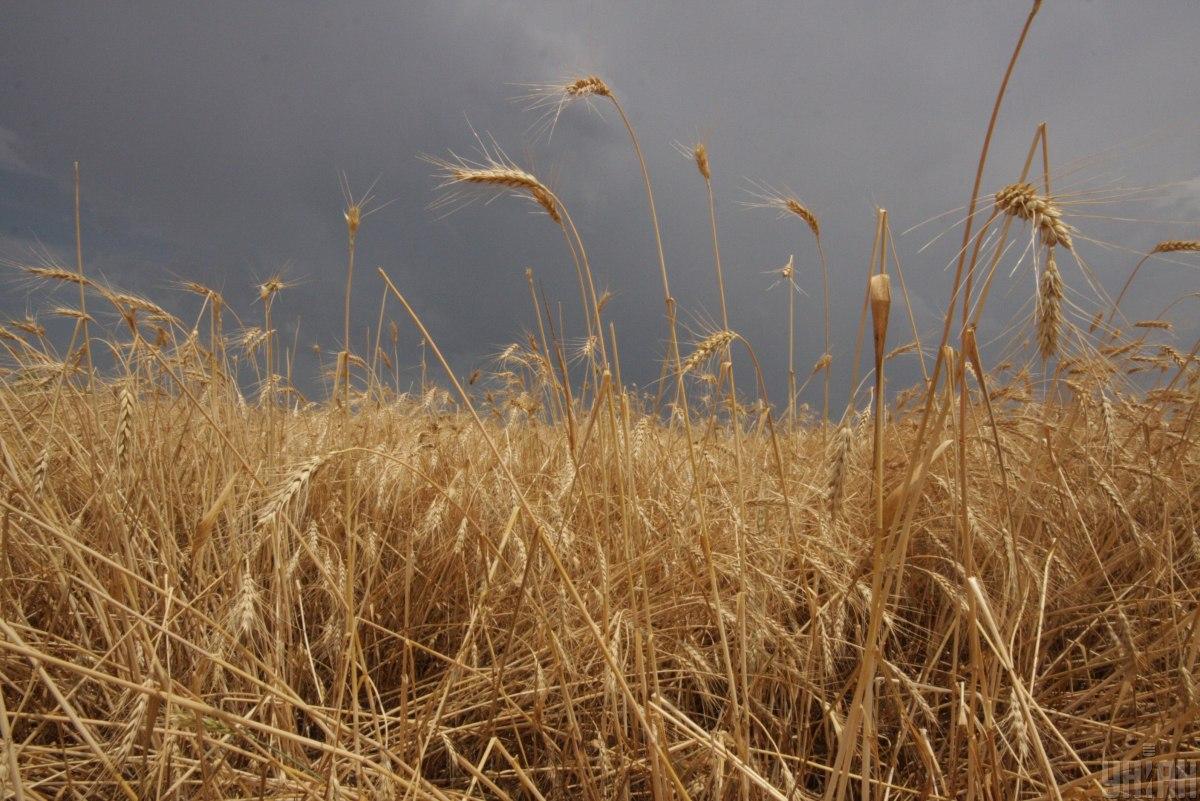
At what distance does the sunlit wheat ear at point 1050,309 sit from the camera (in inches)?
49.4

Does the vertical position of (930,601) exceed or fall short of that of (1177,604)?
it falls short

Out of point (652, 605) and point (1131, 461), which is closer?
point (652, 605)

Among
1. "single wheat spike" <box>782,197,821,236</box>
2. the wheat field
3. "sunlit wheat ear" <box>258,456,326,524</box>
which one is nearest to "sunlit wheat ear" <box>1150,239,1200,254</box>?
the wheat field

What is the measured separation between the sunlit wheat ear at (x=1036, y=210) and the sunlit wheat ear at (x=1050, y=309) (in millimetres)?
178

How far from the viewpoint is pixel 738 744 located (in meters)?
1.16

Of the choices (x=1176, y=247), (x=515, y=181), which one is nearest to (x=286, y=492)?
(x=515, y=181)

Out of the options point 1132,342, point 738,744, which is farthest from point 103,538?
point 1132,342

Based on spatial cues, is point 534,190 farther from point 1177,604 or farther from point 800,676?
point 1177,604

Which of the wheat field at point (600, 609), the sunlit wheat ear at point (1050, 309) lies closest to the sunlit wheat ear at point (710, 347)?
the wheat field at point (600, 609)

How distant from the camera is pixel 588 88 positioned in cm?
196

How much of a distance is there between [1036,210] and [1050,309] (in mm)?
324

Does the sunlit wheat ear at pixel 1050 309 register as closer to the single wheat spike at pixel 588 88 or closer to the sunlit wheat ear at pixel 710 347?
the sunlit wheat ear at pixel 710 347

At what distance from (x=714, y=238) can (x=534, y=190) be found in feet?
1.89

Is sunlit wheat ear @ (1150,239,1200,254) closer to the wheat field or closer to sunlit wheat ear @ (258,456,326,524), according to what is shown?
the wheat field
